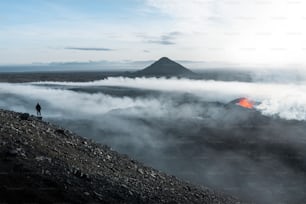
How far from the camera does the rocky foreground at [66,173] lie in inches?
997

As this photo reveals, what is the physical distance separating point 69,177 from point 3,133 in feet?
24.3

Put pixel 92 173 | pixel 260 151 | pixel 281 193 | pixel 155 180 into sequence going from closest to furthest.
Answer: pixel 92 173
pixel 155 180
pixel 281 193
pixel 260 151

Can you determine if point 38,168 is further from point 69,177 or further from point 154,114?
point 154,114

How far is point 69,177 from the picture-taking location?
28.1 m

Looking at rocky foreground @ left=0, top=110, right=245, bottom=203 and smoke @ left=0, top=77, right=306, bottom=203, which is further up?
rocky foreground @ left=0, top=110, right=245, bottom=203

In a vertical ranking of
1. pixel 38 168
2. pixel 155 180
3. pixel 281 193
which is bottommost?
pixel 281 193

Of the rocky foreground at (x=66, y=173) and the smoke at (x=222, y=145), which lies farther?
the smoke at (x=222, y=145)

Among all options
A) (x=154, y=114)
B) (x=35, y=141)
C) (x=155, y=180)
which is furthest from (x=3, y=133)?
(x=154, y=114)

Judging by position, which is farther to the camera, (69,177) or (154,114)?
(154,114)

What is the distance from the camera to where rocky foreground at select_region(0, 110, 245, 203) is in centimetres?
2533

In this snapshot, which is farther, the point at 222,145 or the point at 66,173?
the point at 222,145

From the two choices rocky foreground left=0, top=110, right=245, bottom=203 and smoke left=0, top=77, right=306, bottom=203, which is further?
smoke left=0, top=77, right=306, bottom=203

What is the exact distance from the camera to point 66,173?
1123 inches

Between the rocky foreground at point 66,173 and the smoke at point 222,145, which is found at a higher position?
the rocky foreground at point 66,173
